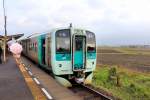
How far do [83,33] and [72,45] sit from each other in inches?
37.7

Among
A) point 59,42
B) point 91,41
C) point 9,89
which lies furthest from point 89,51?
point 9,89

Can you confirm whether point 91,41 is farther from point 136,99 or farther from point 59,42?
point 136,99

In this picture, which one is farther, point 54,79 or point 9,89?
point 54,79

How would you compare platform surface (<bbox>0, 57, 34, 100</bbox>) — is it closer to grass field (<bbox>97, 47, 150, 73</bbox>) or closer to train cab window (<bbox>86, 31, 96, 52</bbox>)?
train cab window (<bbox>86, 31, 96, 52</bbox>)

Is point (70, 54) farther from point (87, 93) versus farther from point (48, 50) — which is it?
point (87, 93)

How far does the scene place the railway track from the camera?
13850 mm

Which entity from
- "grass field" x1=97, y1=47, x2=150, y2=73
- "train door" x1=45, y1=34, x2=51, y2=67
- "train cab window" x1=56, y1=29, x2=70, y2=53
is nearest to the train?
"train cab window" x1=56, y1=29, x2=70, y2=53

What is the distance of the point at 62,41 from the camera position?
16359 mm

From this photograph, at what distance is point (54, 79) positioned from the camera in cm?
1686

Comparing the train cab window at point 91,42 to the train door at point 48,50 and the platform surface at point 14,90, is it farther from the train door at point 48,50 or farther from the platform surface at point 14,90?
the platform surface at point 14,90

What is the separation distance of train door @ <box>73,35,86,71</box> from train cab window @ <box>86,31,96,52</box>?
40 cm

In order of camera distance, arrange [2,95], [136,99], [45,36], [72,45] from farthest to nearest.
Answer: [45,36]
[72,45]
[136,99]
[2,95]

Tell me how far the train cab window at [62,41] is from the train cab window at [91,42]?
1212mm

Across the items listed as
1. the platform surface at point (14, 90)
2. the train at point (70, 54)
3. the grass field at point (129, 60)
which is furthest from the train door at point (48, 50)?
the grass field at point (129, 60)
